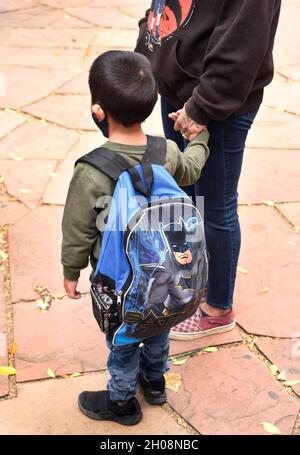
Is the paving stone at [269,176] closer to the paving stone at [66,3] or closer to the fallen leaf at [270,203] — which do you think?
the fallen leaf at [270,203]

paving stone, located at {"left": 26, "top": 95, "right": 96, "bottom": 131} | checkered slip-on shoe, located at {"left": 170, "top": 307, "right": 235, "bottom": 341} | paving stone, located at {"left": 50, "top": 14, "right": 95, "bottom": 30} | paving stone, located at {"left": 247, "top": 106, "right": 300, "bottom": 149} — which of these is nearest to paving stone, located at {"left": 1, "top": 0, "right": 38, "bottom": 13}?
paving stone, located at {"left": 50, "top": 14, "right": 95, "bottom": 30}

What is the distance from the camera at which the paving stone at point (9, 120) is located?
181 inches

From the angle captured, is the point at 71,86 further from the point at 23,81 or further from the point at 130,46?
the point at 130,46

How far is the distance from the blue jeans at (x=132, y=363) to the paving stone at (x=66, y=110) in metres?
2.66

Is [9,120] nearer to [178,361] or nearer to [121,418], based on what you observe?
[178,361]

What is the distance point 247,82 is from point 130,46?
419 centimetres

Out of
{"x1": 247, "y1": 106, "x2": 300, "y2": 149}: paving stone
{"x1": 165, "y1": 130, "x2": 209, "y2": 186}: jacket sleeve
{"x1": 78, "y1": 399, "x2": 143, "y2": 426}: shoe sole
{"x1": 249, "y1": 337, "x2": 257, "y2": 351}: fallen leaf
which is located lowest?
{"x1": 247, "y1": 106, "x2": 300, "y2": 149}: paving stone

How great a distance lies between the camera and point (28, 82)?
211 inches

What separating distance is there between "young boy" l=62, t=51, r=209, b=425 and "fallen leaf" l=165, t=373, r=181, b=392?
0.30m

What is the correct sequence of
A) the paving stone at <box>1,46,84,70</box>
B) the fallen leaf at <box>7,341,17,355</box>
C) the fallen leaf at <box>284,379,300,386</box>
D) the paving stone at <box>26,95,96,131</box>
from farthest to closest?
1. the paving stone at <box>1,46,84,70</box>
2. the paving stone at <box>26,95,96,131</box>
3. the fallen leaf at <box>7,341,17,355</box>
4. the fallen leaf at <box>284,379,300,386</box>

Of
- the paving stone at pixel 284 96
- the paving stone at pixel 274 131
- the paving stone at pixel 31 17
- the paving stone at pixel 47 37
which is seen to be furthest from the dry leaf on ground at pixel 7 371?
the paving stone at pixel 31 17

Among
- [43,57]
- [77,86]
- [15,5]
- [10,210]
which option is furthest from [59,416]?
[15,5]

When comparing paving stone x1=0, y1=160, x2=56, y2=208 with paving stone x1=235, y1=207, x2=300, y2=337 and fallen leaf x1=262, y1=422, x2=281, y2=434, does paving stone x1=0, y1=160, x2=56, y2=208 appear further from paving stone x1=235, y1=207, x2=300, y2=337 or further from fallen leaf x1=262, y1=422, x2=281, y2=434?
fallen leaf x1=262, y1=422, x2=281, y2=434

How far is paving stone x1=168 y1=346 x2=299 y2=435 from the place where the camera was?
7.60ft
